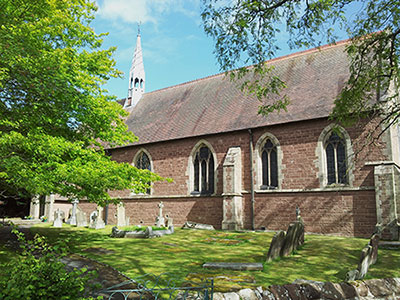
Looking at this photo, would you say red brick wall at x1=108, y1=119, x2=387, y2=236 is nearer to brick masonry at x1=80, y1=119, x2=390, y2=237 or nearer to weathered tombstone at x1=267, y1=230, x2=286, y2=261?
brick masonry at x1=80, y1=119, x2=390, y2=237

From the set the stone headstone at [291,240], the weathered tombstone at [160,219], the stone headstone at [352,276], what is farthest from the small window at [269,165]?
the stone headstone at [352,276]

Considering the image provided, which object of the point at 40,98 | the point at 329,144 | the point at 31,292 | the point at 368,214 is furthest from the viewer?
the point at 329,144

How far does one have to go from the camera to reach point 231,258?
896 cm

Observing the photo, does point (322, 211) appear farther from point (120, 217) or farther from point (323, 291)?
point (120, 217)

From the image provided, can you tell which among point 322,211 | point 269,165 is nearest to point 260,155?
point 269,165

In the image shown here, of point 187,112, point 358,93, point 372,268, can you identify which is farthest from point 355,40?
point 187,112

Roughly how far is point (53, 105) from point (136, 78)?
1932 cm

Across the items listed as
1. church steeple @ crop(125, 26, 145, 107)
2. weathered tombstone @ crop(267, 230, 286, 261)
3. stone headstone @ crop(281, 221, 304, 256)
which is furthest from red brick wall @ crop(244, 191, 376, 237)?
church steeple @ crop(125, 26, 145, 107)

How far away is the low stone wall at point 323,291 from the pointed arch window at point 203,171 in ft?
46.9

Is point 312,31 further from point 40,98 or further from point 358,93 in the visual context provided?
point 40,98

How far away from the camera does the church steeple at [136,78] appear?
91.1ft

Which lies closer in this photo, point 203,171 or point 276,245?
point 276,245

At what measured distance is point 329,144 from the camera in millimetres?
15977

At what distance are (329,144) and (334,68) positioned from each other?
16.9 feet
